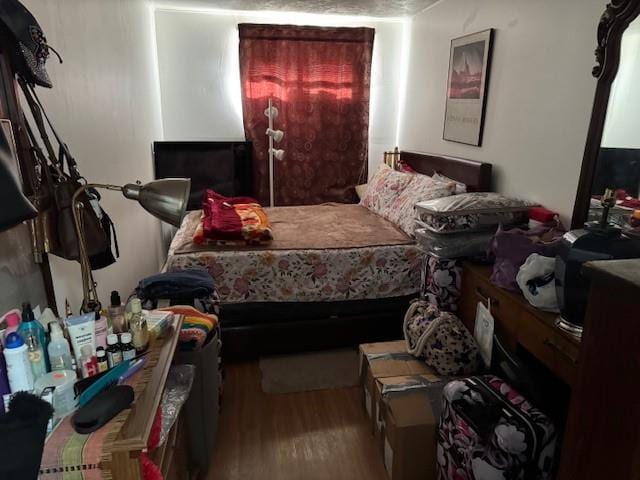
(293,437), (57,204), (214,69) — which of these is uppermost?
(214,69)

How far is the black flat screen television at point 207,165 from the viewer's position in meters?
3.83

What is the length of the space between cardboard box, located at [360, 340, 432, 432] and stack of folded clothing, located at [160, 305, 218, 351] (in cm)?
77

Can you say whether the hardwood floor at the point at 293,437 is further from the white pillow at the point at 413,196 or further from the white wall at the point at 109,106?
the white pillow at the point at 413,196

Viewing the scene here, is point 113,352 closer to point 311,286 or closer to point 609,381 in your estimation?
point 609,381

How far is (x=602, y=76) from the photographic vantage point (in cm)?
167

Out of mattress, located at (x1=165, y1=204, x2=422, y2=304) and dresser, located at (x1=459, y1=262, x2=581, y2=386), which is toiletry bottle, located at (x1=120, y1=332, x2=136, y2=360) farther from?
mattress, located at (x1=165, y1=204, x2=422, y2=304)

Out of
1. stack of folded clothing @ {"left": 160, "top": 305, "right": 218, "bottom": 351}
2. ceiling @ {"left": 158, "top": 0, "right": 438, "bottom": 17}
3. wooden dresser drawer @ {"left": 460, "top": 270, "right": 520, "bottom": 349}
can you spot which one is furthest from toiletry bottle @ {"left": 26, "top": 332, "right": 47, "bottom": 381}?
ceiling @ {"left": 158, "top": 0, "right": 438, "bottom": 17}

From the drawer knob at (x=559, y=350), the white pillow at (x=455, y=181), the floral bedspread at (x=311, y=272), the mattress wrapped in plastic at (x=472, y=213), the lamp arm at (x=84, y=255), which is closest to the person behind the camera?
the lamp arm at (x=84, y=255)

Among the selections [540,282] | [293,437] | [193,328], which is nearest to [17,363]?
[193,328]

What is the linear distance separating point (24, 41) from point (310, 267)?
5.73 feet

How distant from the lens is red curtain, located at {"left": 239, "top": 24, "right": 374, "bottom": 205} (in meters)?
4.00

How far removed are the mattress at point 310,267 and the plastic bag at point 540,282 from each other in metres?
1.08

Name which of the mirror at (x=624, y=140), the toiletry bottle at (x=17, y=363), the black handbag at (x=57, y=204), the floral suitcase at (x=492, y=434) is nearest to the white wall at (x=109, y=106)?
the black handbag at (x=57, y=204)

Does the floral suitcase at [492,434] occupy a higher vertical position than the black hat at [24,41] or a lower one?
lower
